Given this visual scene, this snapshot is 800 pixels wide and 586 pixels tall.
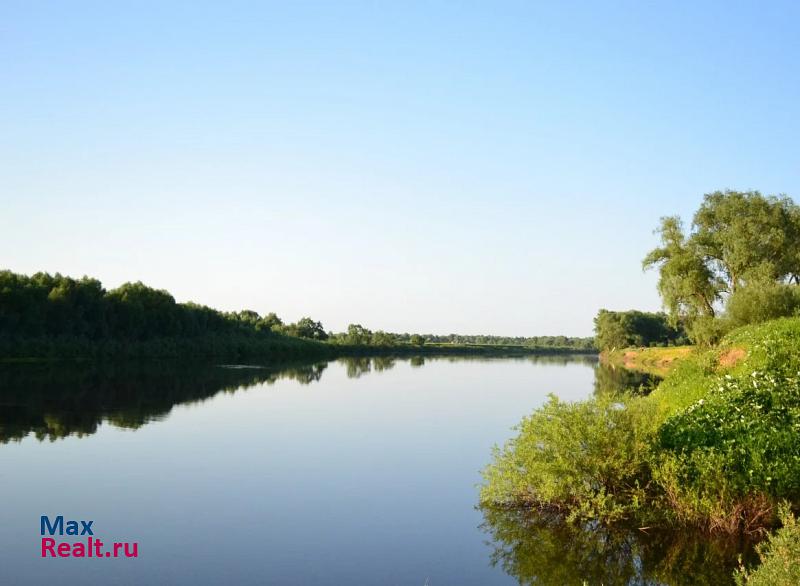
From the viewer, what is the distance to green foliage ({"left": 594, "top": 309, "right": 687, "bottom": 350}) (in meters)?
138

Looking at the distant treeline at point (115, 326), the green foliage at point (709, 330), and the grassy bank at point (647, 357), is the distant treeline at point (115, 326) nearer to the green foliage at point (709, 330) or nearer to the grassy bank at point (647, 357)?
the grassy bank at point (647, 357)

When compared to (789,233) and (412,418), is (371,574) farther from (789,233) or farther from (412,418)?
(789,233)

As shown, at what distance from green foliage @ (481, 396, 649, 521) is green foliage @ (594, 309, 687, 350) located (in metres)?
123

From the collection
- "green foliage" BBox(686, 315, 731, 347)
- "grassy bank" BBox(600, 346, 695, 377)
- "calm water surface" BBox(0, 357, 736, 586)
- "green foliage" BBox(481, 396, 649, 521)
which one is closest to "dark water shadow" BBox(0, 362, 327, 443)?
"calm water surface" BBox(0, 357, 736, 586)

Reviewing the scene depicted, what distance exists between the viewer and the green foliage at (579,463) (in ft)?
55.3

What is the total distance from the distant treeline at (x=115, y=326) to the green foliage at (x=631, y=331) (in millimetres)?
61346

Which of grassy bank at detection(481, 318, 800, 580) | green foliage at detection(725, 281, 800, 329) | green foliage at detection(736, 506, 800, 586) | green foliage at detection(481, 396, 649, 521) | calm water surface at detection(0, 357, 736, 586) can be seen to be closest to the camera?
→ green foliage at detection(736, 506, 800, 586)

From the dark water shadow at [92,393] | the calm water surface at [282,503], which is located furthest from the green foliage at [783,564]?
the dark water shadow at [92,393]

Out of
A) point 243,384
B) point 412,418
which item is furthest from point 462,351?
point 412,418

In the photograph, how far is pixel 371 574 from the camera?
13992 millimetres

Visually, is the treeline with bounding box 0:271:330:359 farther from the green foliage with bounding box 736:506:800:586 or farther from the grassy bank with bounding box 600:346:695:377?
the green foliage with bounding box 736:506:800:586

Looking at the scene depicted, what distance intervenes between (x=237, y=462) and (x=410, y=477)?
6.67 meters

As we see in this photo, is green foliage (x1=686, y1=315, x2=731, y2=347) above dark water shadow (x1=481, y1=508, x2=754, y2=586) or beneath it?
above

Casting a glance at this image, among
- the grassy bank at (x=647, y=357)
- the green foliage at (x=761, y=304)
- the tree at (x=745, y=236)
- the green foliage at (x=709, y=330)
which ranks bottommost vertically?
the grassy bank at (x=647, y=357)
